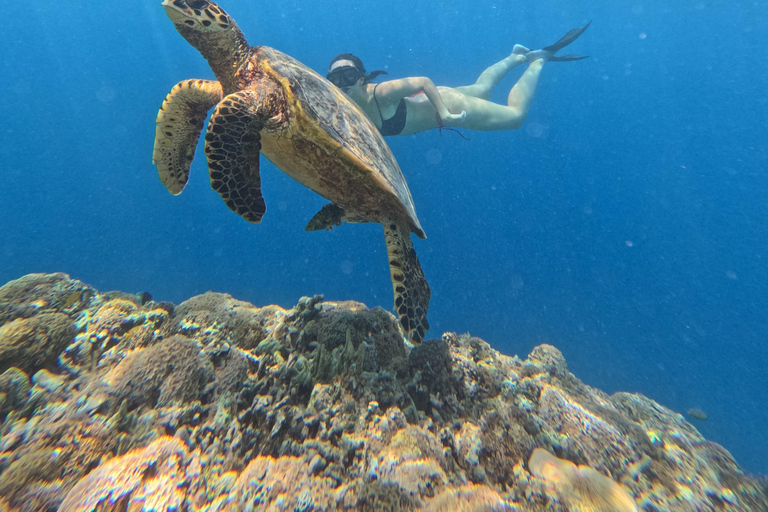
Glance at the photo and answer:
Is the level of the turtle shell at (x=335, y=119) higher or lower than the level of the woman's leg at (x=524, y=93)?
higher

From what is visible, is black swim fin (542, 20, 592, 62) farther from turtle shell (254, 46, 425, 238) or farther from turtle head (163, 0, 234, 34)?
turtle head (163, 0, 234, 34)

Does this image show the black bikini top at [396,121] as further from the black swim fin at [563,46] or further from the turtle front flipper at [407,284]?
the black swim fin at [563,46]

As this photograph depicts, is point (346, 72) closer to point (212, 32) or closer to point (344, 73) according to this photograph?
point (344, 73)

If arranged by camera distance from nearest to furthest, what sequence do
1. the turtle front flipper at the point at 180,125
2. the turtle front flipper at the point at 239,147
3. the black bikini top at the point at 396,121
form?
the turtle front flipper at the point at 239,147 → the turtle front flipper at the point at 180,125 → the black bikini top at the point at 396,121

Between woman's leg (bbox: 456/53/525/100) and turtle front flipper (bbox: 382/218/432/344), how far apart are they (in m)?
9.25

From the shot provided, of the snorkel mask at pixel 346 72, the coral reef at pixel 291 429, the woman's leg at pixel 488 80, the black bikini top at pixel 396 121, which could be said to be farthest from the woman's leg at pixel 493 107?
the coral reef at pixel 291 429

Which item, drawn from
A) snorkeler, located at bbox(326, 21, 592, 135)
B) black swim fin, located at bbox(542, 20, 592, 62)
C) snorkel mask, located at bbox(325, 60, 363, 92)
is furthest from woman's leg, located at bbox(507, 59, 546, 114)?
snorkel mask, located at bbox(325, 60, 363, 92)

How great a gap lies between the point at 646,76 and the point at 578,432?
76206 millimetres

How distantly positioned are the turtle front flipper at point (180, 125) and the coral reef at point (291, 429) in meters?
1.78

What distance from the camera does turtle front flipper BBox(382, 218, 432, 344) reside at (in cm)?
283

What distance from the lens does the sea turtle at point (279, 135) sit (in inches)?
99.3

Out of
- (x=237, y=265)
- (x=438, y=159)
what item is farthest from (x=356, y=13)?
(x=237, y=265)

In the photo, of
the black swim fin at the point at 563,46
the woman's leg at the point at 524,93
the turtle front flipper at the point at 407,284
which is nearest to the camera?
the turtle front flipper at the point at 407,284

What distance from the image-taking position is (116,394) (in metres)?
1.67
